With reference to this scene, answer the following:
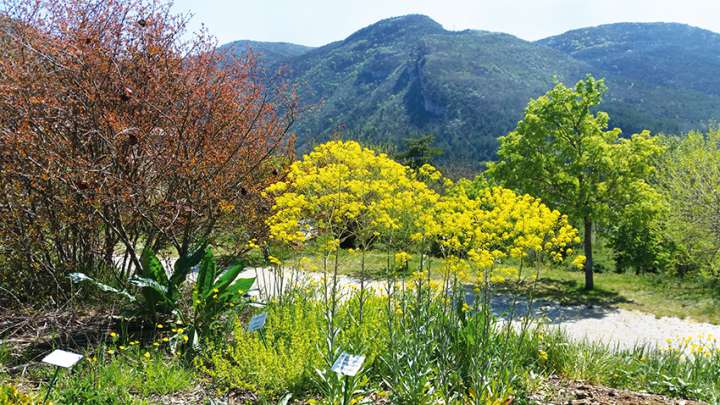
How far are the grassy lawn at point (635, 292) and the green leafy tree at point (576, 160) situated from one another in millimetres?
748

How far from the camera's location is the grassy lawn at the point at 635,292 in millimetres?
10584

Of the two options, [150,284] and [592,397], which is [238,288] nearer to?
[150,284]

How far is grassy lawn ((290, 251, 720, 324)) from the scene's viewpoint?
10.6 meters

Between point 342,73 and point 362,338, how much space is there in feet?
655

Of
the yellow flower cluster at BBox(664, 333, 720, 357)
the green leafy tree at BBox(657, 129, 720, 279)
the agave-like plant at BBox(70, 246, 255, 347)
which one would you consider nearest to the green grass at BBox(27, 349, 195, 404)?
the agave-like plant at BBox(70, 246, 255, 347)

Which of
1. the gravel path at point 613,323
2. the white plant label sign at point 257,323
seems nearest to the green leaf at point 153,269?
the white plant label sign at point 257,323

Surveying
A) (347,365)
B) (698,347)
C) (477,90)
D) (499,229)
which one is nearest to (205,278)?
(347,365)

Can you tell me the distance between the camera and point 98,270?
5.98 metres

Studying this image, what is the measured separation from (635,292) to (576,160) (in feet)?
12.3

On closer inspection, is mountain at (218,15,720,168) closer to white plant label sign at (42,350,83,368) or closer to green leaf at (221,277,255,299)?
green leaf at (221,277,255,299)

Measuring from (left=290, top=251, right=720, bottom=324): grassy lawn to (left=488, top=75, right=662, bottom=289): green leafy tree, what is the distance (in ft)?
2.45

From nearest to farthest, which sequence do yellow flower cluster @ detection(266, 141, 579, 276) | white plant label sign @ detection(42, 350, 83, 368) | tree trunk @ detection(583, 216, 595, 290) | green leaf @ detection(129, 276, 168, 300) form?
white plant label sign @ detection(42, 350, 83, 368)
yellow flower cluster @ detection(266, 141, 579, 276)
green leaf @ detection(129, 276, 168, 300)
tree trunk @ detection(583, 216, 595, 290)

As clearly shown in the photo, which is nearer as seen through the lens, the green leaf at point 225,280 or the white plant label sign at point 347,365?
the white plant label sign at point 347,365

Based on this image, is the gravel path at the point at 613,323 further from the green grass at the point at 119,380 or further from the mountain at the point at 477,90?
the mountain at the point at 477,90
